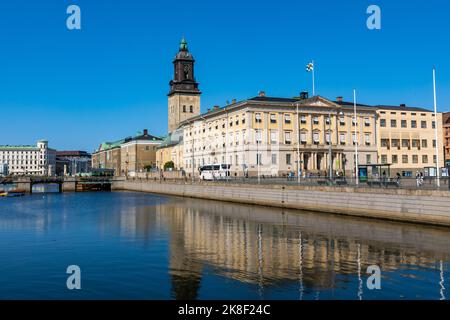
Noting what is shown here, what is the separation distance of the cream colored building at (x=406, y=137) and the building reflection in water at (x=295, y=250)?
6758cm

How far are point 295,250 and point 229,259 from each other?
5014 mm

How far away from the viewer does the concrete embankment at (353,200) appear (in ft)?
122

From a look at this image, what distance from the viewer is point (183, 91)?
595 feet

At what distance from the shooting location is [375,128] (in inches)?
4380

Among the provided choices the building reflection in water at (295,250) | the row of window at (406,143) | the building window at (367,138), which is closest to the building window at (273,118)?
the building window at (367,138)

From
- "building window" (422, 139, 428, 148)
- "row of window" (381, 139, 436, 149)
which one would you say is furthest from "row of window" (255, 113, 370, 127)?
"building window" (422, 139, 428, 148)

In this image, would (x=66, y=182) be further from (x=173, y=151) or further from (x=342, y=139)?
(x=342, y=139)

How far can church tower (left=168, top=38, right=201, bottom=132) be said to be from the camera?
181500 millimetres

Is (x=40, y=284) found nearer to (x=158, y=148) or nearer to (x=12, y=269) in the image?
(x=12, y=269)

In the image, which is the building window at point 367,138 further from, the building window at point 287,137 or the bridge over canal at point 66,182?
the bridge over canal at point 66,182

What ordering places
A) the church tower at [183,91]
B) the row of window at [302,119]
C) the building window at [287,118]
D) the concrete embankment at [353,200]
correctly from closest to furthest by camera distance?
the concrete embankment at [353,200]
the row of window at [302,119]
the building window at [287,118]
the church tower at [183,91]

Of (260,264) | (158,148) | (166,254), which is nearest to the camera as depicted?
(260,264)
